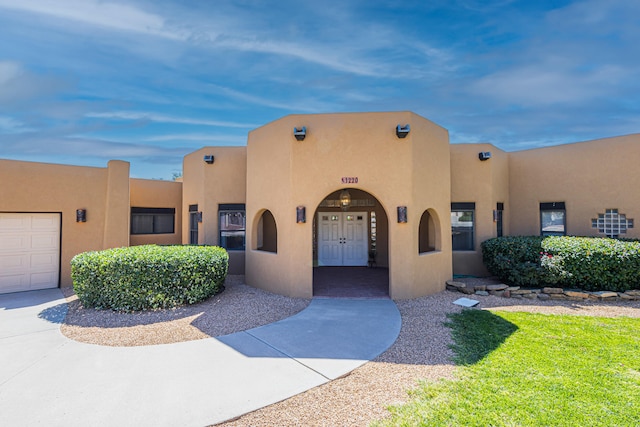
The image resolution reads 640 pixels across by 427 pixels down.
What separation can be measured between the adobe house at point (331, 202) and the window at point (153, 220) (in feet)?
0.14

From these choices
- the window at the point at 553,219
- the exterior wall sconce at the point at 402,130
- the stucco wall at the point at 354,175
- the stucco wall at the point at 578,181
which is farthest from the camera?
the window at the point at 553,219

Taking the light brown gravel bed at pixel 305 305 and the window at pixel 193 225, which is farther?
the window at pixel 193 225

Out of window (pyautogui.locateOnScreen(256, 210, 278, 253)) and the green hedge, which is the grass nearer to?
the green hedge

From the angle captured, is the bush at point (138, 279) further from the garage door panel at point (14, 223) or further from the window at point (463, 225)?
the window at point (463, 225)

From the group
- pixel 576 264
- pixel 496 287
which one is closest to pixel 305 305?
pixel 496 287

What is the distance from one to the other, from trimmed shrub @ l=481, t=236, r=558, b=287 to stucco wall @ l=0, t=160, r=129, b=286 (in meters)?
13.0

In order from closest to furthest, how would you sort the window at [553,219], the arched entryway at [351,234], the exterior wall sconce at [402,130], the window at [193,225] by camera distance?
the exterior wall sconce at [402,130]
the window at [553,219]
the window at [193,225]
the arched entryway at [351,234]

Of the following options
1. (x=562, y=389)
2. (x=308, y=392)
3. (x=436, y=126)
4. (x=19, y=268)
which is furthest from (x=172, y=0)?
(x=562, y=389)

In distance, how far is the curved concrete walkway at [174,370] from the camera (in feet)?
10.9

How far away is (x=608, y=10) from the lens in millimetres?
8086

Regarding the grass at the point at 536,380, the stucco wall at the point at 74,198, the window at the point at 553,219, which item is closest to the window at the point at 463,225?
the window at the point at 553,219

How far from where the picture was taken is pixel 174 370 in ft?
13.9

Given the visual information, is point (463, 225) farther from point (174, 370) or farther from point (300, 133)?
point (174, 370)

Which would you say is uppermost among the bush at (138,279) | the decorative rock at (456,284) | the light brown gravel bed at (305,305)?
the bush at (138,279)
